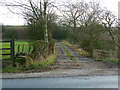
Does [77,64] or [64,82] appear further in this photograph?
[77,64]

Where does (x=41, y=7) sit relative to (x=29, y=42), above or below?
above

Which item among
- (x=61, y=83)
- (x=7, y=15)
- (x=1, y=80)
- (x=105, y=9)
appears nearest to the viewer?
(x=61, y=83)

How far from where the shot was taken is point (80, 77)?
3.45 meters

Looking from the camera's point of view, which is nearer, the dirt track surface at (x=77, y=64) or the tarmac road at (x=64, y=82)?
the tarmac road at (x=64, y=82)

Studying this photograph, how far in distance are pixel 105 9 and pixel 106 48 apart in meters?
1.49

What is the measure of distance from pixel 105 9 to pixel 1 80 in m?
4.19

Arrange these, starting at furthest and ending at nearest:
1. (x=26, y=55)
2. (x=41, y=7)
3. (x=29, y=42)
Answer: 1. (x=41, y=7)
2. (x=29, y=42)
3. (x=26, y=55)

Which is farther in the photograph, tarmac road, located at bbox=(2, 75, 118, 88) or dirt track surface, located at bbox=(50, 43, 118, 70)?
dirt track surface, located at bbox=(50, 43, 118, 70)

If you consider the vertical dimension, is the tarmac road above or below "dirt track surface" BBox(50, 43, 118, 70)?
below

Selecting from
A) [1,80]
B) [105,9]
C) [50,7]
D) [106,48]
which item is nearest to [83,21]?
[105,9]

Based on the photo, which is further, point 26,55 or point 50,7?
point 50,7

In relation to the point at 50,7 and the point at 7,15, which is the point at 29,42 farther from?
the point at 50,7

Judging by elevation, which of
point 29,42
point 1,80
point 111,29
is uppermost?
point 111,29

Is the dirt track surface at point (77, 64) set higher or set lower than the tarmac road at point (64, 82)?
higher
